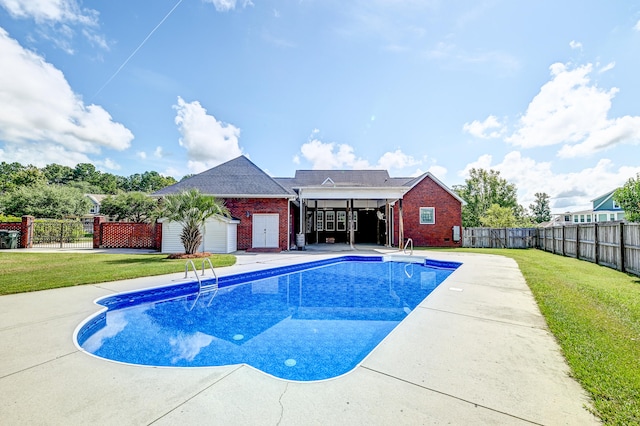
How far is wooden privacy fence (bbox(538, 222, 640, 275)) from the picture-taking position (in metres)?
8.59

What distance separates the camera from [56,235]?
18.9 metres

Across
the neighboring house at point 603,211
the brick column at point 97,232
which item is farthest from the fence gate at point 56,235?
the neighboring house at point 603,211

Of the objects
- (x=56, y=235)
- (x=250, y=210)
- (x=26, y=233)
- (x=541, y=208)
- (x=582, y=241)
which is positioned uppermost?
(x=541, y=208)

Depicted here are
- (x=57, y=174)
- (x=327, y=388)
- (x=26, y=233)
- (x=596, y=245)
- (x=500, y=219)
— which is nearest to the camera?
(x=327, y=388)

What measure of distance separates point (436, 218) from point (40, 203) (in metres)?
37.6

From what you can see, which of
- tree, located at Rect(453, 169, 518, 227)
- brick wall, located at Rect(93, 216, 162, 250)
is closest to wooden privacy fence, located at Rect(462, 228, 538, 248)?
tree, located at Rect(453, 169, 518, 227)

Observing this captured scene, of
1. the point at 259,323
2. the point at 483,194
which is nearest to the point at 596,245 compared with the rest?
the point at 259,323

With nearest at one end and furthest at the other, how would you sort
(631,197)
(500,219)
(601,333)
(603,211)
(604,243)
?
1. (601,333)
2. (604,243)
3. (631,197)
4. (500,219)
5. (603,211)

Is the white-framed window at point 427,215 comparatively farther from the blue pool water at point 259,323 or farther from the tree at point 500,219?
the tree at point 500,219

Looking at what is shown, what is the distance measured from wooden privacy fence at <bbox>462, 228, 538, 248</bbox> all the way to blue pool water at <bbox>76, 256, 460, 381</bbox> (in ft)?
46.3

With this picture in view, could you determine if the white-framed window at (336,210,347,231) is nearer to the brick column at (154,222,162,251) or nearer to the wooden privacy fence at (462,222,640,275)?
the wooden privacy fence at (462,222,640,275)

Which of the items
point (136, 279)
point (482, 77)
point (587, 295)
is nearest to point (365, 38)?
point (482, 77)

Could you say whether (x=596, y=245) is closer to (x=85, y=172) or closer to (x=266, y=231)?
(x=266, y=231)

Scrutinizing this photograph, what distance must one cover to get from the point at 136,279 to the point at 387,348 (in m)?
6.83
